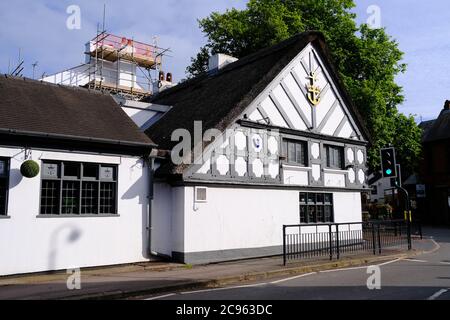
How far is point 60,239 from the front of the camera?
11.4 meters

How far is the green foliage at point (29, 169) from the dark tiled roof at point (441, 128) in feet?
111

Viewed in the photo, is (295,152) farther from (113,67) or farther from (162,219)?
(113,67)

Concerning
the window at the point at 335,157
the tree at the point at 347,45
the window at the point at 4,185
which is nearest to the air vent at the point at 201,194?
the window at the point at 4,185

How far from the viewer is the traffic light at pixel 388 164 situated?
16.5 meters

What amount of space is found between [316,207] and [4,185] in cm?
1147

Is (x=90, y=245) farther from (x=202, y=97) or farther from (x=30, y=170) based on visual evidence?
(x=202, y=97)

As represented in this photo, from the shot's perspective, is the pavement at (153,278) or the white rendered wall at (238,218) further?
the white rendered wall at (238,218)

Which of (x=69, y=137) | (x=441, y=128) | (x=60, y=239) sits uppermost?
(x=441, y=128)

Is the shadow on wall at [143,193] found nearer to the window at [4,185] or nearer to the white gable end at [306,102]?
the window at [4,185]

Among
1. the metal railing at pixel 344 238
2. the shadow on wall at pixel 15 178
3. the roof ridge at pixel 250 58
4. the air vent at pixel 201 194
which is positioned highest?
the roof ridge at pixel 250 58

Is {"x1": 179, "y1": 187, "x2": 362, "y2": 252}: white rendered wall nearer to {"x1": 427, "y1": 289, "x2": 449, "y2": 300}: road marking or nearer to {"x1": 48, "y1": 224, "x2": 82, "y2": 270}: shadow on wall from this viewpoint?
{"x1": 48, "y1": 224, "x2": 82, "y2": 270}: shadow on wall

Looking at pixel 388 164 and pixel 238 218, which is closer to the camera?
pixel 238 218

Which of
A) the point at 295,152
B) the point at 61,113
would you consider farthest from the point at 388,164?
the point at 61,113
